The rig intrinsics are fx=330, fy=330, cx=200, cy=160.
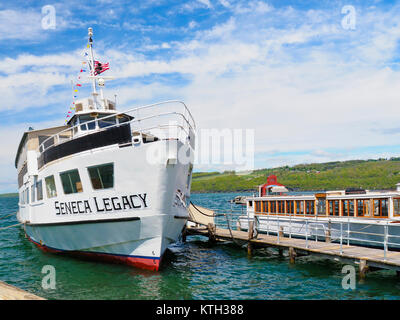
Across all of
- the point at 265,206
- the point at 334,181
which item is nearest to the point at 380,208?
the point at 265,206

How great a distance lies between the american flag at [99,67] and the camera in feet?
59.4

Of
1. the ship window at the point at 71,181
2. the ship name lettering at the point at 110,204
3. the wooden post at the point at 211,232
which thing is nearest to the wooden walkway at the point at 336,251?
the wooden post at the point at 211,232

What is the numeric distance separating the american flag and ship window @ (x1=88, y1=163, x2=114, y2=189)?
7140 millimetres

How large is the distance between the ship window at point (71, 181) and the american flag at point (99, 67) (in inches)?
257

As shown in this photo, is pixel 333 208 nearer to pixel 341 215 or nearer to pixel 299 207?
pixel 341 215

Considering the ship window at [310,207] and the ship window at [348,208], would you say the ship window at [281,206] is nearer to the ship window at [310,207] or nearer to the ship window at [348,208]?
the ship window at [310,207]

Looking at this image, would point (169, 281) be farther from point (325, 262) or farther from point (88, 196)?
point (325, 262)

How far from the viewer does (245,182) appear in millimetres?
185625

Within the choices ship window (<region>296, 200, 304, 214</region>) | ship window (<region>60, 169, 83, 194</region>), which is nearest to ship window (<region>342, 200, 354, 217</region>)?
ship window (<region>296, 200, 304, 214</region>)

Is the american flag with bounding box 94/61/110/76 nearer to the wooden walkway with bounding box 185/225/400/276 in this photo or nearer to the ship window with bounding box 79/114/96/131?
the ship window with bounding box 79/114/96/131

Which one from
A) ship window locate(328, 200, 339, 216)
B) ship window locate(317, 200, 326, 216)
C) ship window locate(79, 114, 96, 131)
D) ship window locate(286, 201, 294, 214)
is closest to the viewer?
ship window locate(79, 114, 96, 131)

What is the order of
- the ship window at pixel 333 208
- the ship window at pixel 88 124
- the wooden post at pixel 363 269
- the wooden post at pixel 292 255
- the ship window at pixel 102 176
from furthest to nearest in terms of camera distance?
the ship window at pixel 333 208 < the ship window at pixel 88 124 < the wooden post at pixel 292 255 < the ship window at pixel 102 176 < the wooden post at pixel 363 269

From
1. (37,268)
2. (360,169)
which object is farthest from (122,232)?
(360,169)

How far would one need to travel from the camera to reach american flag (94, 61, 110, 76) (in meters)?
18.1
